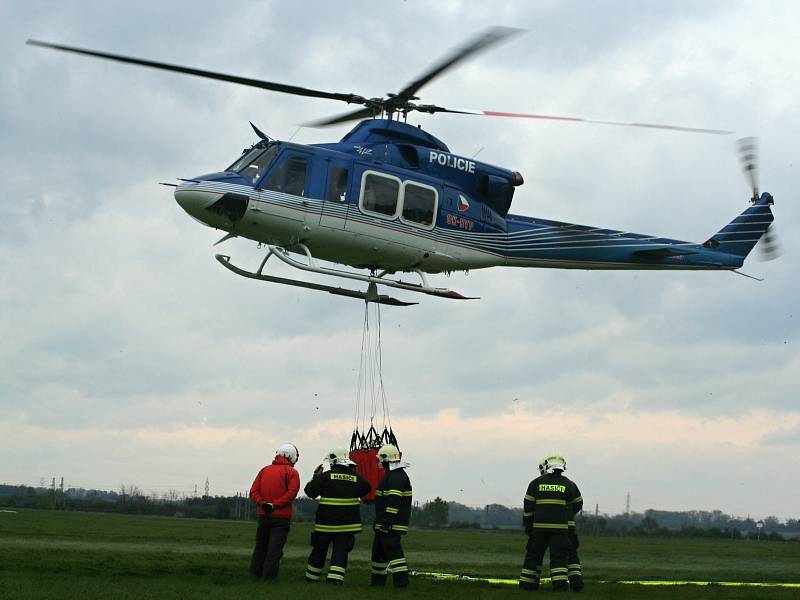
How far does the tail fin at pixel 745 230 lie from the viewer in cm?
2612

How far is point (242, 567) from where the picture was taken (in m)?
16.3

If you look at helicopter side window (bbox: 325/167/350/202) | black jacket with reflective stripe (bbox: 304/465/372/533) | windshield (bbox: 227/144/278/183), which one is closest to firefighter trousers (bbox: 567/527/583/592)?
black jacket with reflective stripe (bbox: 304/465/372/533)

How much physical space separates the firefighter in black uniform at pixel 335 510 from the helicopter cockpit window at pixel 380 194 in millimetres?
6916

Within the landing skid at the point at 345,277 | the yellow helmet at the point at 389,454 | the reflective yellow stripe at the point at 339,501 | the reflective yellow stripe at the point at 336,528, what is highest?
the landing skid at the point at 345,277

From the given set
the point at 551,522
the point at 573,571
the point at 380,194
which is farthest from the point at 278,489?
the point at 380,194

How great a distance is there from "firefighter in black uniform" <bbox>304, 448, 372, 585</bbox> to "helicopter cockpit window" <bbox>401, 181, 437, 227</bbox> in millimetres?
7335

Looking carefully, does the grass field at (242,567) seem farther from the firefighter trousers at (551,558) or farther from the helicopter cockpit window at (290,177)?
the helicopter cockpit window at (290,177)

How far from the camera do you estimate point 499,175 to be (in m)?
22.6

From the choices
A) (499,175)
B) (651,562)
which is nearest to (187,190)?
(499,175)

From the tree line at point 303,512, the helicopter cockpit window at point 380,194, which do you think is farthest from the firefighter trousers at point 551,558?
the tree line at point 303,512

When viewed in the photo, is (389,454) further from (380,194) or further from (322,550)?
(380,194)

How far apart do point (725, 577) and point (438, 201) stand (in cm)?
917

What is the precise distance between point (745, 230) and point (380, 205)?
11.1 meters

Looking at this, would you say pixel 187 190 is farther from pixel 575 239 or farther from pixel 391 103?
pixel 575 239
